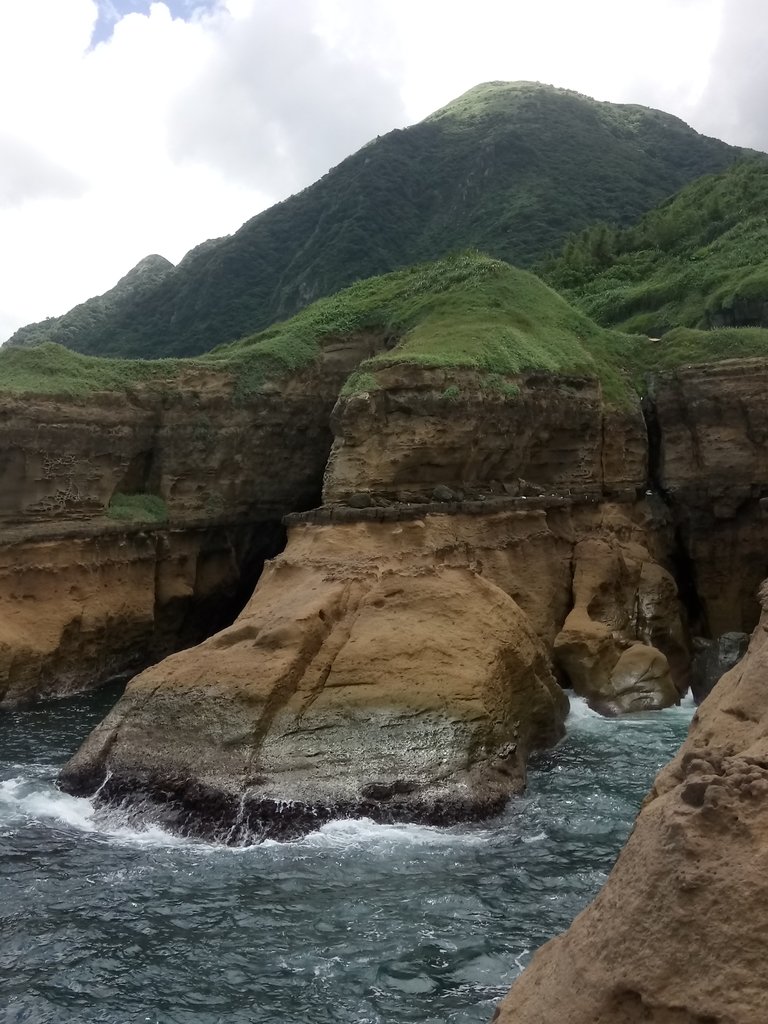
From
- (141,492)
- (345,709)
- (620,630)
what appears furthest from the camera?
(141,492)

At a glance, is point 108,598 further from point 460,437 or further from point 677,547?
point 677,547

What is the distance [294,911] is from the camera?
33.2 ft

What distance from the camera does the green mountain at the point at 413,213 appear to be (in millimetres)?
62756

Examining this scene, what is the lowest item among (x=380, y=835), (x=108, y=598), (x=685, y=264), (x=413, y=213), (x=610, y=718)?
(x=380, y=835)

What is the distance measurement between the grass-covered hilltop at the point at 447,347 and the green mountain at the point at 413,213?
31802mm

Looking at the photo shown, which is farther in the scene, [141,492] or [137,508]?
[141,492]

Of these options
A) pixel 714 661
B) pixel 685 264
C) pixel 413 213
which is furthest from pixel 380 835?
pixel 413 213

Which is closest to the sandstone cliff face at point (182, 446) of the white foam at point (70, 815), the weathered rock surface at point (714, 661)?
the white foam at point (70, 815)

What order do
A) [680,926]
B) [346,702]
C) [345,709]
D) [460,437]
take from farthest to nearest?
[460,437], [346,702], [345,709], [680,926]

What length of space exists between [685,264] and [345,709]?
34.3 metres

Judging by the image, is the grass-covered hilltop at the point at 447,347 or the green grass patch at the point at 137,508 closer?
the grass-covered hilltop at the point at 447,347

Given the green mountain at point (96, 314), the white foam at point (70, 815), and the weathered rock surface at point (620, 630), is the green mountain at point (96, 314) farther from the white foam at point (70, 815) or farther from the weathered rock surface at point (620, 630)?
the white foam at point (70, 815)

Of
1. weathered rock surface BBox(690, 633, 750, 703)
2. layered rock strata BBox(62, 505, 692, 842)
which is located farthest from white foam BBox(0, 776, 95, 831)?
weathered rock surface BBox(690, 633, 750, 703)

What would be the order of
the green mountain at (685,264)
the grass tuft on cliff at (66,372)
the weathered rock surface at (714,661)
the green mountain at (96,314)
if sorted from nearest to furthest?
the weathered rock surface at (714,661)
the grass tuft on cliff at (66,372)
the green mountain at (685,264)
the green mountain at (96,314)
